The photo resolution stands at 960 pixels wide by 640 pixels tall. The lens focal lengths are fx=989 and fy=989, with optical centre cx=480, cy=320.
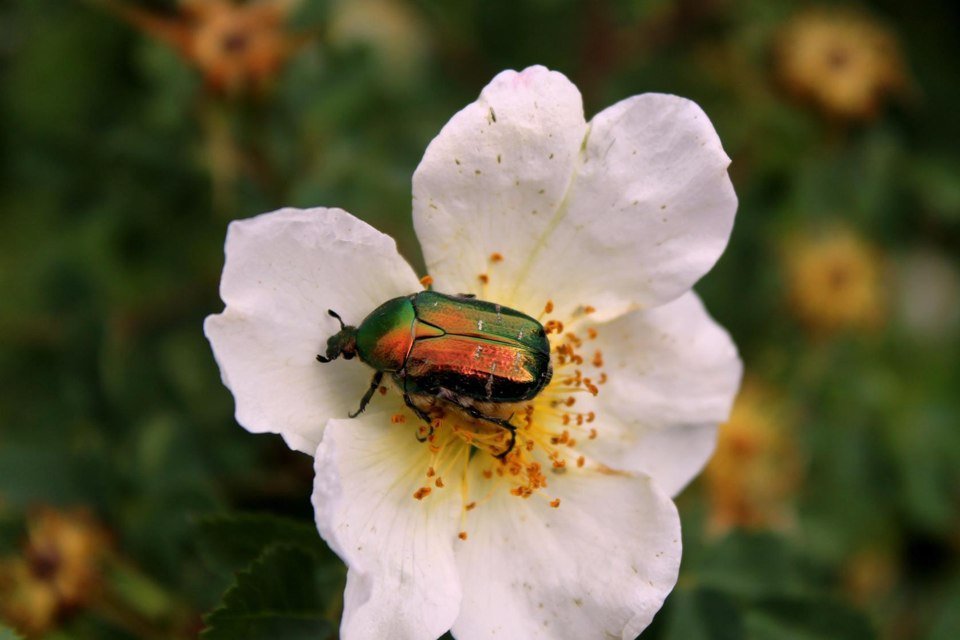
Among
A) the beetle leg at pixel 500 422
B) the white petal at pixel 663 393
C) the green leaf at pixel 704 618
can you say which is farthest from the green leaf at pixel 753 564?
the beetle leg at pixel 500 422

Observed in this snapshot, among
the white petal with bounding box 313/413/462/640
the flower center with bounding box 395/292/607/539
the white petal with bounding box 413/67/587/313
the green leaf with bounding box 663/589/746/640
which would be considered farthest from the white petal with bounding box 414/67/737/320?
the green leaf with bounding box 663/589/746/640

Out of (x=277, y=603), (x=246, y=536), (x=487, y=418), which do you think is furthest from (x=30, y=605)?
(x=487, y=418)

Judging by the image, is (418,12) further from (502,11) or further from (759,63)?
(759,63)

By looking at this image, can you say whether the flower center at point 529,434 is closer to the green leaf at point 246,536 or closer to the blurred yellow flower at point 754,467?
the green leaf at point 246,536

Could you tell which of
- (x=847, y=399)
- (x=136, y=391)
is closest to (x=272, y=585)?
(x=136, y=391)

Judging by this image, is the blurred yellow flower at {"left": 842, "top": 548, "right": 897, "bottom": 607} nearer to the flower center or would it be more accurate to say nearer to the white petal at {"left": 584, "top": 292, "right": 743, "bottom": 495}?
the white petal at {"left": 584, "top": 292, "right": 743, "bottom": 495}

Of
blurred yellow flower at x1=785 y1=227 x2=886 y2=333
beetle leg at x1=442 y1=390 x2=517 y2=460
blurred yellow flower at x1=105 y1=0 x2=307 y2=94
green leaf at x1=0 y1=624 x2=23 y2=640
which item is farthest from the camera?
blurred yellow flower at x1=785 y1=227 x2=886 y2=333
